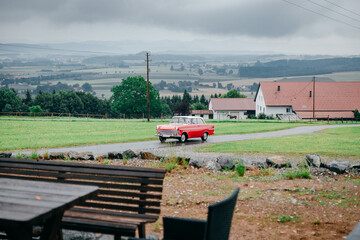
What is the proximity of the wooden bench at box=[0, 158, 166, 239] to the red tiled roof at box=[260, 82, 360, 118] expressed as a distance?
7723 cm

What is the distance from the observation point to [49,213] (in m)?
3.30

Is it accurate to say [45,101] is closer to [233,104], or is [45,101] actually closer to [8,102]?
[8,102]

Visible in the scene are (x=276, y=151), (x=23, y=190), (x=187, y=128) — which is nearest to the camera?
(x=23, y=190)

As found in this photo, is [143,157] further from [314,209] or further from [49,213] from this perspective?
[49,213]

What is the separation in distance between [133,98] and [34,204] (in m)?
76.9

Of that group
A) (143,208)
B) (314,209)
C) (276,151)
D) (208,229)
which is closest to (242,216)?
(314,209)

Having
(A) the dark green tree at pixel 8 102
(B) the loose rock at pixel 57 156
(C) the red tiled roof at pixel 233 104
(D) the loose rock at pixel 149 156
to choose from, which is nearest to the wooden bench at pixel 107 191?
(B) the loose rock at pixel 57 156

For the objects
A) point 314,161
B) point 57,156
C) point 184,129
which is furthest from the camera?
point 184,129

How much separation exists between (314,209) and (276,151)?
9427 millimetres

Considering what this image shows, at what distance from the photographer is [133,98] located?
7962 cm

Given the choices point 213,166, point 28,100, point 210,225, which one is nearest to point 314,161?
point 213,166

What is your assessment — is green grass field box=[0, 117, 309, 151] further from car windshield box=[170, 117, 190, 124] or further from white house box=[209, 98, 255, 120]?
white house box=[209, 98, 255, 120]

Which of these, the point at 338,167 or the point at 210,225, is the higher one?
the point at 210,225

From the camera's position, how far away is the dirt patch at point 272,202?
563cm
